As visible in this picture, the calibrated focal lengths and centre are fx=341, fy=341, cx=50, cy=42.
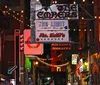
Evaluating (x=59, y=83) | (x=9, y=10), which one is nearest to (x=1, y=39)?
(x=9, y=10)

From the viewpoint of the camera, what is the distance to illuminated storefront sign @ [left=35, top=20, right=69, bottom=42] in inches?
532

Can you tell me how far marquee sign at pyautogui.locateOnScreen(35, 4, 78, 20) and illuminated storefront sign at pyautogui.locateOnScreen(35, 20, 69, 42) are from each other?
0.95 ft

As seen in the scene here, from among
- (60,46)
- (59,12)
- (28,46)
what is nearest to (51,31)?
(59,12)

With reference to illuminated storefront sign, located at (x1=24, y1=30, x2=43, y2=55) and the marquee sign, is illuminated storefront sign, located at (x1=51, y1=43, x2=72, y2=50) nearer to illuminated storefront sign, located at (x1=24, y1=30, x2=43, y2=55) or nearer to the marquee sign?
illuminated storefront sign, located at (x1=24, y1=30, x2=43, y2=55)

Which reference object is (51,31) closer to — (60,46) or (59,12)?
(59,12)

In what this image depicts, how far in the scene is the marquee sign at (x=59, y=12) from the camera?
14.0 metres

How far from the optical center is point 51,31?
13719 millimetres

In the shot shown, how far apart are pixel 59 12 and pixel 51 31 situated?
958 mm

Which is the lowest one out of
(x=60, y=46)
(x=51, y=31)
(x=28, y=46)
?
(x=60, y=46)

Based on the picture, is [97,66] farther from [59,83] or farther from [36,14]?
[59,83]

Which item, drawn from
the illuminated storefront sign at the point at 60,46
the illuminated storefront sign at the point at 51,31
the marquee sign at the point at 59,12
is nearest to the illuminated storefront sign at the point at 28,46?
the marquee sign at the point at 59,12

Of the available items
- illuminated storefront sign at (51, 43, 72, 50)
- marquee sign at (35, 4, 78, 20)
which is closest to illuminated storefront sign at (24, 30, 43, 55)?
marquee sign at (35, 4, 78, 20)

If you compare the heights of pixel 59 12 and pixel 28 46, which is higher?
pixel 59 12

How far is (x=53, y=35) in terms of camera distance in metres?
13.6
